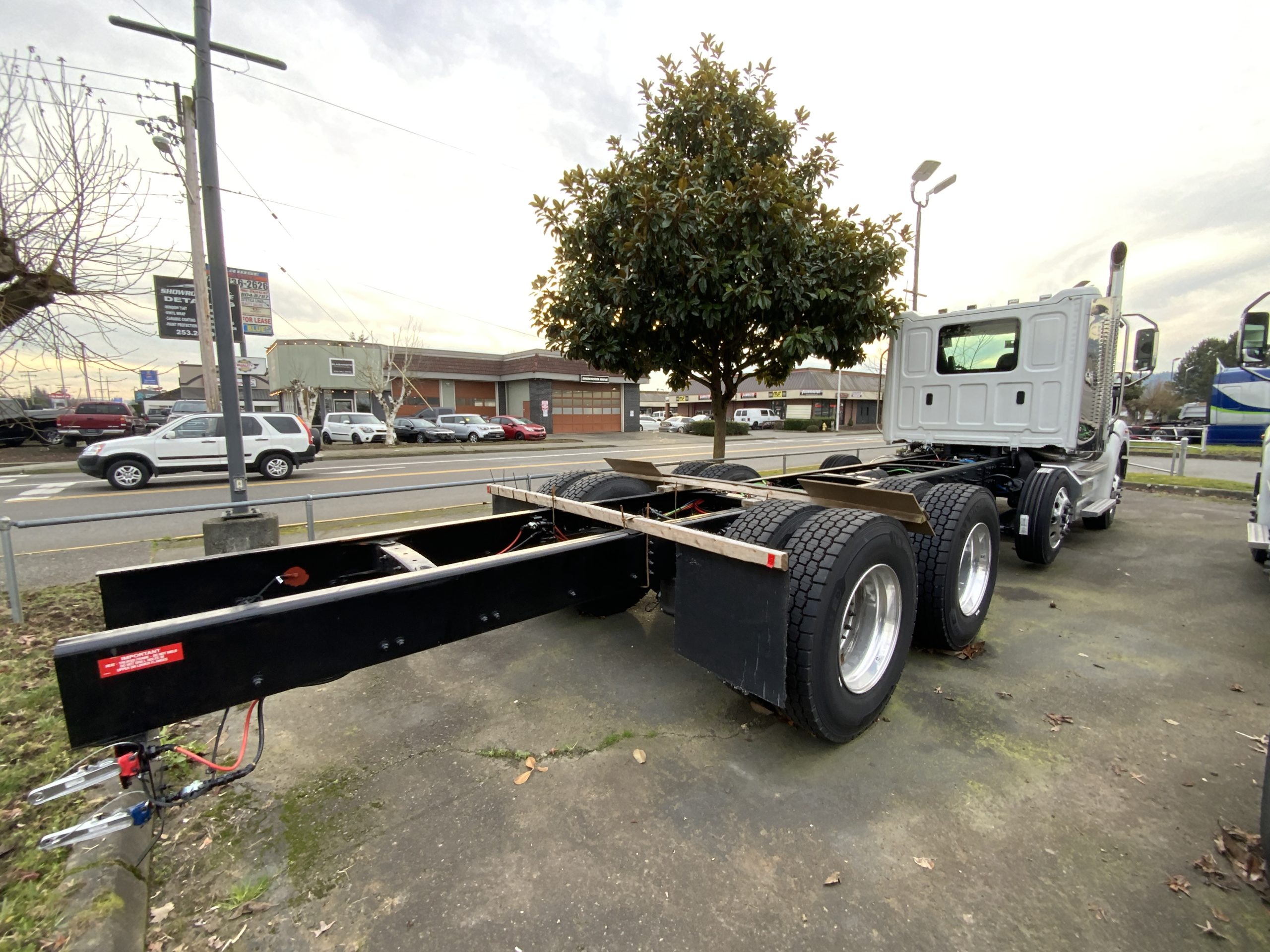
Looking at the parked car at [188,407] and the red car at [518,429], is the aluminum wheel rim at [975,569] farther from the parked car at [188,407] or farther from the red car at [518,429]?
the red car at [518,429]

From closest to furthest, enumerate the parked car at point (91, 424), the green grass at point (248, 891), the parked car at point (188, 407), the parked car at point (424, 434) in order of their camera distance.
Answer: the green grass at point (248, 891), the parked car at point (91, 424), the parked car at point (188, 407), the parked car at point (424, 434)

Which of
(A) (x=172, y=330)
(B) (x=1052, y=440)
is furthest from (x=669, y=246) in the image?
(A) (x=172, y=330)

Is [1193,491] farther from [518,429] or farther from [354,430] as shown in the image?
[354,430]

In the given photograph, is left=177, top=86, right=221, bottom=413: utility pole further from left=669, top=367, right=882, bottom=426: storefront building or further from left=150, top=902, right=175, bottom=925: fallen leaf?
left=669, top=367, right=882, bottom=426: storefront building

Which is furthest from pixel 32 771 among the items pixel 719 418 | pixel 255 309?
pixel 255 309

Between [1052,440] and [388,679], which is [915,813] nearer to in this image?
[388,679]

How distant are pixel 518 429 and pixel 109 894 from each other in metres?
32.0

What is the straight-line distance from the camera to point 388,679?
3740mm

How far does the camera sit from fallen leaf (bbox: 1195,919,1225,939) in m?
1.89

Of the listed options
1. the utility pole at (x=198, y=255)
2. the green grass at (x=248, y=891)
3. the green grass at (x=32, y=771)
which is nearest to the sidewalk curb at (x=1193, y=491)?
the green grass at (x=248, y=891)

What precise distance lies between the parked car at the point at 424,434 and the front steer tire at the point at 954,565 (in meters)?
29.6

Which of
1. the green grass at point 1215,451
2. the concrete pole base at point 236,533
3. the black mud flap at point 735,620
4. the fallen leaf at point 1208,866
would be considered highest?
the black mud flap at point 735,620

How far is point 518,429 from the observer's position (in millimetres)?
33312

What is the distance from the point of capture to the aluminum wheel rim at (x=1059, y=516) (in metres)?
5.70
